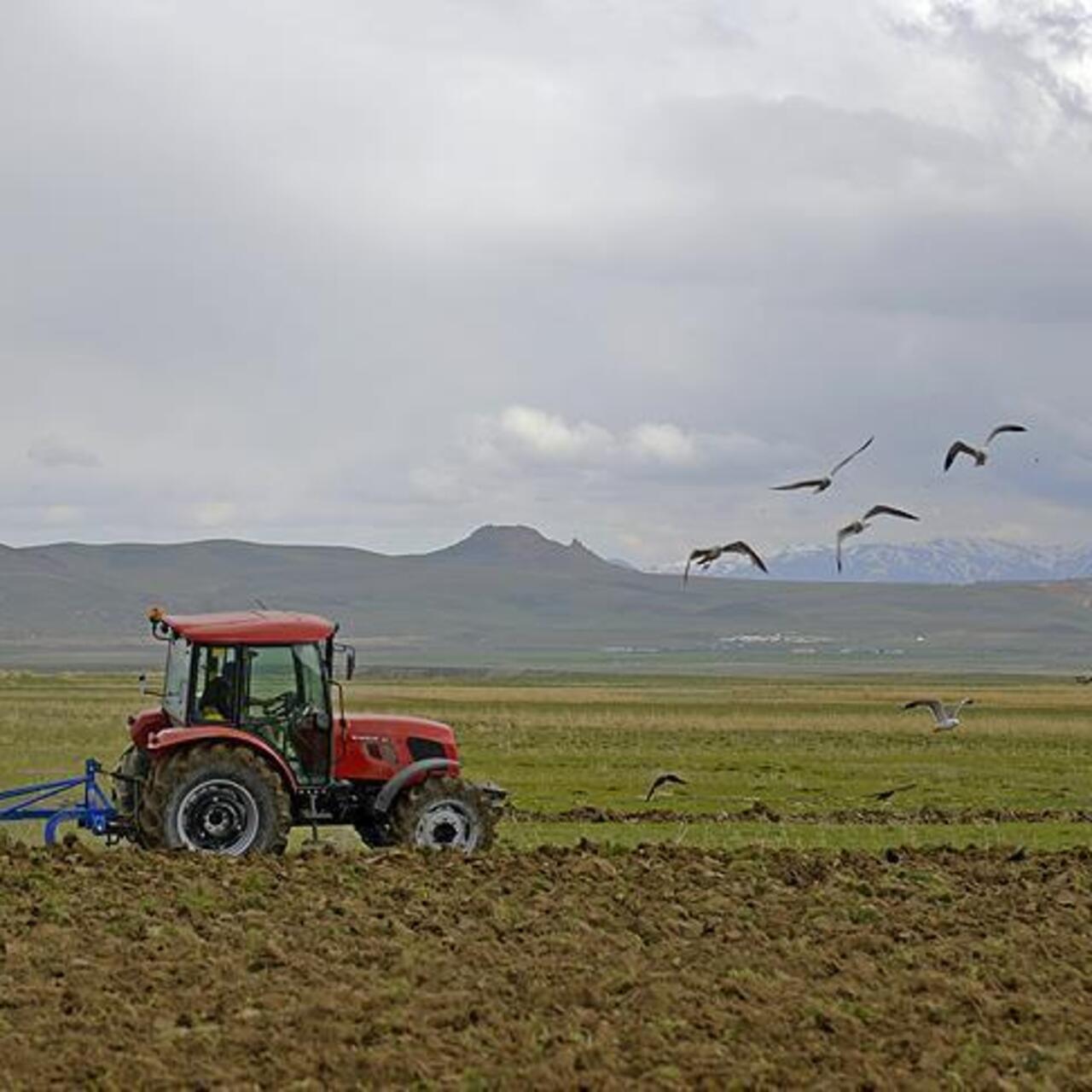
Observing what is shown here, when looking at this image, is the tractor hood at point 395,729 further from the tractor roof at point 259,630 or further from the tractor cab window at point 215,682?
the tractor cab window at point 215,682

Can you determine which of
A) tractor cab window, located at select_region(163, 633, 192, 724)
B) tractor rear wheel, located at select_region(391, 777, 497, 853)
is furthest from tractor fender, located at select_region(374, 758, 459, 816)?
tractor cab window, located at select_region(163, 633, 192, 724)

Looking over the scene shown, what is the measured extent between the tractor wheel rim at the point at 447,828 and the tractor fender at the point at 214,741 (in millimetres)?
1559

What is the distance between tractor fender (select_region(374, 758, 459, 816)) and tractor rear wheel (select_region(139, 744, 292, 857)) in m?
1.03

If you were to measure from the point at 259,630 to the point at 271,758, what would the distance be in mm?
1280

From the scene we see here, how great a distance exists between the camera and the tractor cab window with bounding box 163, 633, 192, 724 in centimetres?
2156

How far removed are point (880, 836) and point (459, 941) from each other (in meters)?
12.2

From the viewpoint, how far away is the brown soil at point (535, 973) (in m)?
12.7

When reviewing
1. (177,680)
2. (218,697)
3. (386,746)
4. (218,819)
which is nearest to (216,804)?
(218,819)

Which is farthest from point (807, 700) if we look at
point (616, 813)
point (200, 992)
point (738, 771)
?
point (200, 992)

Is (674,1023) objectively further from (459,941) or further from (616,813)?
(616,813)

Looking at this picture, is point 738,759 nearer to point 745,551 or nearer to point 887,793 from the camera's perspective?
point 887,793

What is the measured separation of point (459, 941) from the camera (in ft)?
55.0

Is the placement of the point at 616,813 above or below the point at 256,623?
below

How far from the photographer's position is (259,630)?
846 inches
